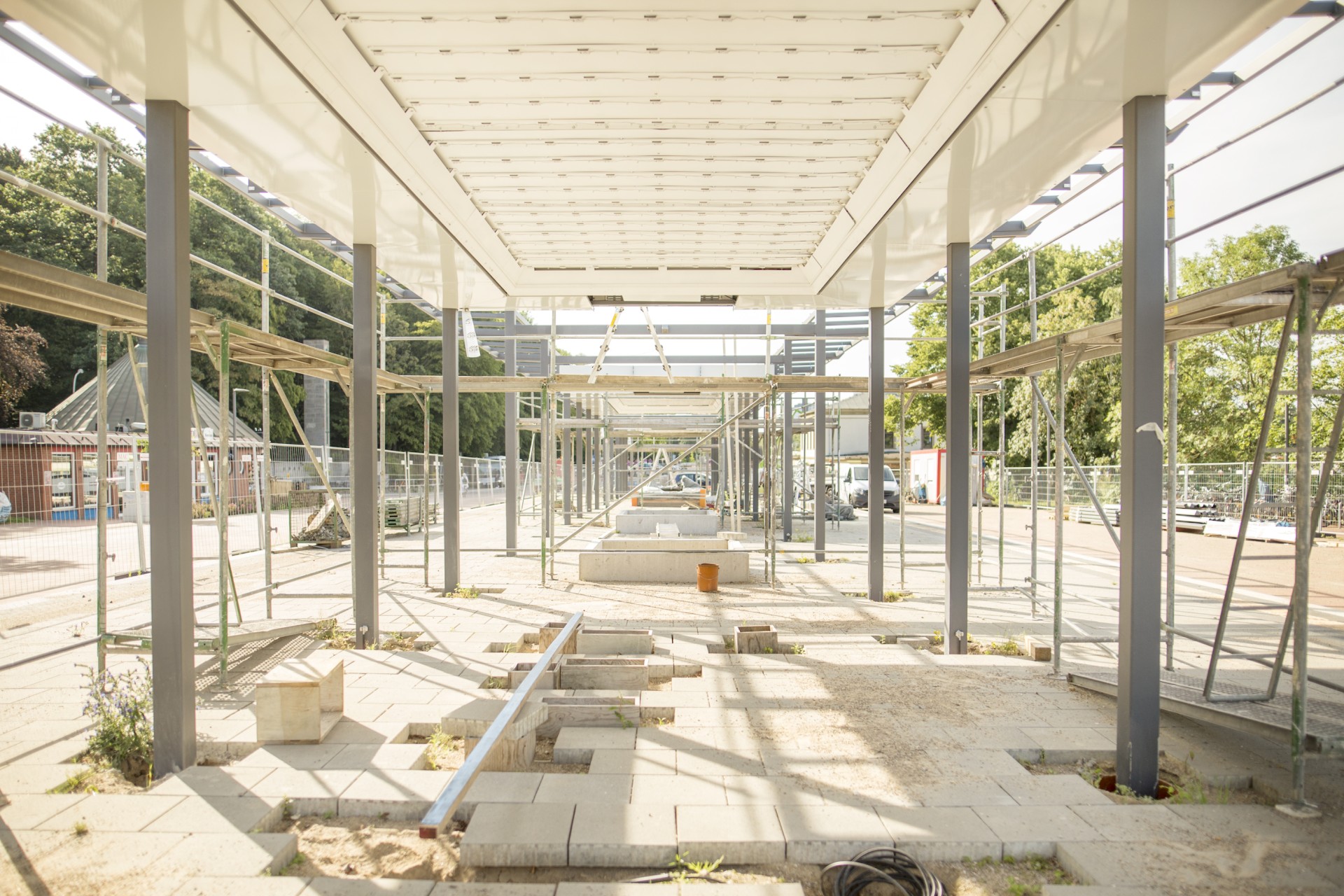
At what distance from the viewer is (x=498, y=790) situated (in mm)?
3803

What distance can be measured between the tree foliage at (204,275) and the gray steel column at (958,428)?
13710 millimetres

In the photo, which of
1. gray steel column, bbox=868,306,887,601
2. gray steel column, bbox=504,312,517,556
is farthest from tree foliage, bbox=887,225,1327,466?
gray steel column, bbox=504,312,517,556

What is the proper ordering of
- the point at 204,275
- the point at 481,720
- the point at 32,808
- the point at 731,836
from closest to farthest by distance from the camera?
1. the point at 731,836
2. the point at 32,808
3. the point at 481,720
4. the point at 204,275

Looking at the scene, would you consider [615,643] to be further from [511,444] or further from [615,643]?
[511,444]

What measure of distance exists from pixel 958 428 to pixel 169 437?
6112 millimetres

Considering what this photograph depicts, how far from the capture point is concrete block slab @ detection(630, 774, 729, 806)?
3.70 m

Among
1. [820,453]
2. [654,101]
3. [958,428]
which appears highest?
[654,101]

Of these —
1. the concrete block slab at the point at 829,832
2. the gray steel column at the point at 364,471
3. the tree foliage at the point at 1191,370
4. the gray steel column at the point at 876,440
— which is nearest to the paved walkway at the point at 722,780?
the concrete block slab at the point at 829,832

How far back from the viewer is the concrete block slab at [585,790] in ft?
12.1

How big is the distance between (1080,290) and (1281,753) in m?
37.6

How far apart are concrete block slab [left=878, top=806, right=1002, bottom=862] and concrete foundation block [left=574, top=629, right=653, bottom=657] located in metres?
3.47

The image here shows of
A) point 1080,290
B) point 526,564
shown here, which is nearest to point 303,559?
point 526,564

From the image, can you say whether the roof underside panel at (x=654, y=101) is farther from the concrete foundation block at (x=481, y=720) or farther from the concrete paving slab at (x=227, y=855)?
the concrete foundation block at (x=481, y=720)

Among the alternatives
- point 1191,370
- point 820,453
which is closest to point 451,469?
point 820,453
